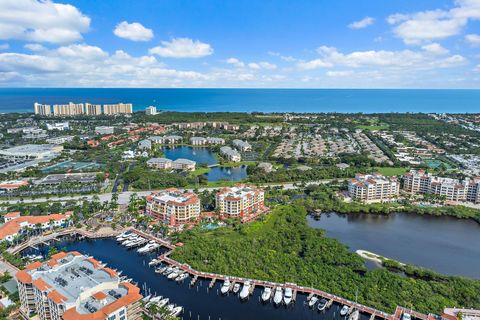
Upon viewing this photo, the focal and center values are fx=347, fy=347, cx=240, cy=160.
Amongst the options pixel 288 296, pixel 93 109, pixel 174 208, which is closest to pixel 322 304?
pixel 288 296

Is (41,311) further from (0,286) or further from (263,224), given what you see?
(263,224)

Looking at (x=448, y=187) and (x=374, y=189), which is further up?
(x=448, y=187)

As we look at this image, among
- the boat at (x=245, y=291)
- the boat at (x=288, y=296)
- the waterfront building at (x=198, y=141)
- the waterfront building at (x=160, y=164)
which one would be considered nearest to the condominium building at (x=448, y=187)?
the boat at (x=288, y=296)

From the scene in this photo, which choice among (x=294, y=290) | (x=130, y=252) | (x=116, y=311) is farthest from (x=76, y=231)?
(x=294, y=290)

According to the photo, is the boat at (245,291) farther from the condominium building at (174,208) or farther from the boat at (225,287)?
the condominium building at (174,208)

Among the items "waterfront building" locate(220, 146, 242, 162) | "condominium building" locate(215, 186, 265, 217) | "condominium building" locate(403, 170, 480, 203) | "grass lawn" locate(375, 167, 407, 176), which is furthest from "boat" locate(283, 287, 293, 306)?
"waterfront building" locate(220, 146, 242, 162)

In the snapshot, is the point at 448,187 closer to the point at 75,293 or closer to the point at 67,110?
the point at 75,293
